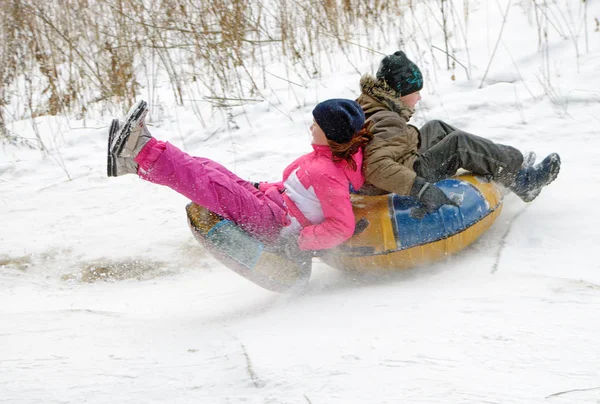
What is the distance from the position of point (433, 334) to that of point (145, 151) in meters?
1.52

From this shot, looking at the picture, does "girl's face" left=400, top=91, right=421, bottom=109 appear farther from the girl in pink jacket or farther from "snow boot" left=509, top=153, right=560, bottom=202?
"snow boot" left=509, top=153, right=560, bottom=202

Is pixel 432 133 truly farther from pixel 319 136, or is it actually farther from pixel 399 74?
pixel 319 136

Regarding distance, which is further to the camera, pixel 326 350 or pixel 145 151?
pixel 145 151

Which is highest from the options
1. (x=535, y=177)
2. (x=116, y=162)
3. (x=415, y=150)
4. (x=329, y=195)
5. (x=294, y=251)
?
(x=116, y=162)

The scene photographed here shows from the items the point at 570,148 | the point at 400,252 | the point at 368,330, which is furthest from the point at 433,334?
the point at 570,148

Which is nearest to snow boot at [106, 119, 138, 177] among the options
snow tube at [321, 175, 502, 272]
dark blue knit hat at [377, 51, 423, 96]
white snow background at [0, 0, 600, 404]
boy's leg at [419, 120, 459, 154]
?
white snow background at [0, 0, 600, 404]

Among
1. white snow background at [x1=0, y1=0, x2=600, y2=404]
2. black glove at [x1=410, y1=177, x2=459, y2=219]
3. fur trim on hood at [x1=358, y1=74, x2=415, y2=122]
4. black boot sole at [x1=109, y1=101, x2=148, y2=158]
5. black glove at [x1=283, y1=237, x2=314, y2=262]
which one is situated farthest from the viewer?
fur trim on hood at [x1=358, y1=74, x2=415, y2=122]

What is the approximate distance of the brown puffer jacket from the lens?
2.91m

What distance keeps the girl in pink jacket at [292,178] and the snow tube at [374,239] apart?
0.10 metres

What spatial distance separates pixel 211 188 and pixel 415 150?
1.06 metres

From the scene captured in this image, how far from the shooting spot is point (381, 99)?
126 inches

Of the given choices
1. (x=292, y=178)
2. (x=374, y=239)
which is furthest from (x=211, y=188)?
(x=374, y=239)

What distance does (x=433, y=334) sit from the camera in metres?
2.13

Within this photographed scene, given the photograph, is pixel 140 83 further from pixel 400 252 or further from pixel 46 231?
pixel 400 252
